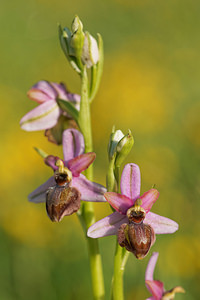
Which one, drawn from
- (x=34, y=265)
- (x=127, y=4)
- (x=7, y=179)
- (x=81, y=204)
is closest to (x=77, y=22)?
(x=81, y=204)

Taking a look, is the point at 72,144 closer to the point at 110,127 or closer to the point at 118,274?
the point at 118,274

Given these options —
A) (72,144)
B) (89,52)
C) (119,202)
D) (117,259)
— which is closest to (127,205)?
(119,202)

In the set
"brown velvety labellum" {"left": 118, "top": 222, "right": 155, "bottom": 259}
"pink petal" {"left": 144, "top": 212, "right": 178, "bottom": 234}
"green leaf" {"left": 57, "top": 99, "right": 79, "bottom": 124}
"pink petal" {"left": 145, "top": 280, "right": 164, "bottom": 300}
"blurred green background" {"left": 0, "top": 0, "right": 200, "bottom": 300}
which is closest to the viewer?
"brown velvety labellum" {"left": 118, "top": 222, "right": 155, "bottom": 259}

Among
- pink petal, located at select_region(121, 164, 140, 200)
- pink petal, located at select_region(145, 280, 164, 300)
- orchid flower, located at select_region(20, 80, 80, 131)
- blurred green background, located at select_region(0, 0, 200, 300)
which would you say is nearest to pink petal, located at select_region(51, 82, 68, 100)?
orchid flower, located at select_region(20, 80, 80, 131)

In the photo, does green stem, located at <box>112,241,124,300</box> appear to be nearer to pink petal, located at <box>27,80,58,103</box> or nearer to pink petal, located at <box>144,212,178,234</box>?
pink petal, located at <box>144,212,178,234</box>

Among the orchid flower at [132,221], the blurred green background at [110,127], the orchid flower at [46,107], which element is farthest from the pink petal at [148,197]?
the blurred green background at [110,127]

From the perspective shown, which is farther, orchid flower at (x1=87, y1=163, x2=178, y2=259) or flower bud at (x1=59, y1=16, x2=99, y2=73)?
flower bud at (x1=59, y1=16, x2=99, y2=73)
